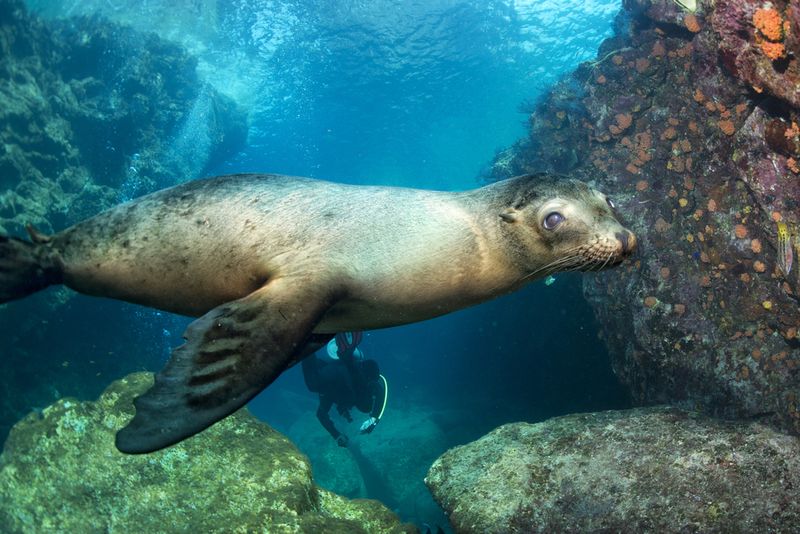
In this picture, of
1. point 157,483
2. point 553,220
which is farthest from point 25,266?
point 553,220

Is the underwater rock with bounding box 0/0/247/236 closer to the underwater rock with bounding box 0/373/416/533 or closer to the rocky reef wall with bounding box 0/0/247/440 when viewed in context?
the rocky reef wall with bounding box 0/0/247/440

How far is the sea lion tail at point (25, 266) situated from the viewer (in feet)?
8.59

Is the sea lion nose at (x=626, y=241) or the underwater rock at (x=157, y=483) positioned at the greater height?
the sea lion nose at (x=626, y=241)

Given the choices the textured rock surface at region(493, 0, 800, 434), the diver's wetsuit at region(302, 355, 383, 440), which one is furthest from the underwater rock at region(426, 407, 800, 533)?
the diver's wetsuit at region(302, 355, 383, 440)

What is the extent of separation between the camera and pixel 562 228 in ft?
7.21

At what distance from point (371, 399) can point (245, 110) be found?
2302cm

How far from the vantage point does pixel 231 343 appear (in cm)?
182

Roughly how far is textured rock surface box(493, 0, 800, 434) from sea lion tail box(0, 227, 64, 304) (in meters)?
5.28

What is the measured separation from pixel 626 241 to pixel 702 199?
169 inches

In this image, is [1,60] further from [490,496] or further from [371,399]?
[490,496]

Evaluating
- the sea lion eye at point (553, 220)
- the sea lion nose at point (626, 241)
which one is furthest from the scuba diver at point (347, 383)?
the sea lion nose at point (626, 241)

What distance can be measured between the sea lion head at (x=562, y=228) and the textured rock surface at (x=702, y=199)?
262 centimetres

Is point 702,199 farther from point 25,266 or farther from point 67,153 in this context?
point 67,153

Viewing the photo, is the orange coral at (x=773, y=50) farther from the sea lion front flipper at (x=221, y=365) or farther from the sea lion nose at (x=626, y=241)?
the sea lion front flipper at (x=221, y=365)
